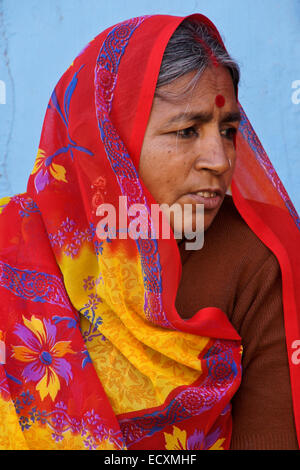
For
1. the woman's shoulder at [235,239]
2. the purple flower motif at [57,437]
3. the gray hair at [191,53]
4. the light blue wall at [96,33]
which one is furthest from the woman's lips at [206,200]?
the light blue wall at [96,33]

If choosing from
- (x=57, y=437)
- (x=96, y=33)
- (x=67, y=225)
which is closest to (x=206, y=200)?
(x=67, y=225)

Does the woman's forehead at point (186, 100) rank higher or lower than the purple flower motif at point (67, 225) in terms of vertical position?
higher

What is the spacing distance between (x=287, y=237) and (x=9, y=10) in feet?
5.26

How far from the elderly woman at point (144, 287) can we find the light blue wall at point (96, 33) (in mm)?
792

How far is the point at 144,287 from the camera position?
1.46 metres

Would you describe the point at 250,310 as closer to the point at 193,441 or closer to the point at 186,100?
the point at 193,441

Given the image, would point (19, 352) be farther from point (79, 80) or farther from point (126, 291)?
point (79, 80)

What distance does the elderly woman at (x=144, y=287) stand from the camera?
146 cm

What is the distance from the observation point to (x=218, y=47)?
1590 mm

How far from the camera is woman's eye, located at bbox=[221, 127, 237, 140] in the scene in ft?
5.21

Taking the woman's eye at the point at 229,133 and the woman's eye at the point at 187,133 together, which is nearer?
the woman's eye at the point at 187,133

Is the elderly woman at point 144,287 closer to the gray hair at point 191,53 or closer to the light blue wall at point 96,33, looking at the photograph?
the gray hair at point 191,53

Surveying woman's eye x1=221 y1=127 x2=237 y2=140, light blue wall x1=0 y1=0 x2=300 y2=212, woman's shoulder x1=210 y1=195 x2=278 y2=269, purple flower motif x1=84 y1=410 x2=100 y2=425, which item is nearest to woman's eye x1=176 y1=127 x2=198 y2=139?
woman's eye x1=221 y1=127 x2=237 y2=140

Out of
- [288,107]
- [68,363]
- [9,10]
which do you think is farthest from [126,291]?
[9,10]
